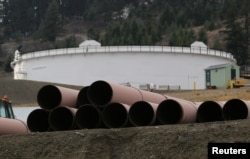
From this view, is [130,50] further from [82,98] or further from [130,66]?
[82,98]

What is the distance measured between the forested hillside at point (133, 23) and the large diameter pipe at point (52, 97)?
298 feet

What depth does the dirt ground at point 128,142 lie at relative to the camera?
10.2m

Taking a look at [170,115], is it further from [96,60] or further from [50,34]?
[50,34]

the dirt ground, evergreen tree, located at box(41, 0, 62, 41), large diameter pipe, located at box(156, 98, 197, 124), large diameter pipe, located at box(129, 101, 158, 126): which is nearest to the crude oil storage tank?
large diameter pipe, located at box(156, 98, 197, 124)

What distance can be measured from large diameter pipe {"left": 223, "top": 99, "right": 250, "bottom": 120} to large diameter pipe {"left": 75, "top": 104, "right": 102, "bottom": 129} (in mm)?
2744

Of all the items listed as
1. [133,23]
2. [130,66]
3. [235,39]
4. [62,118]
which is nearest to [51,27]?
[133,23]

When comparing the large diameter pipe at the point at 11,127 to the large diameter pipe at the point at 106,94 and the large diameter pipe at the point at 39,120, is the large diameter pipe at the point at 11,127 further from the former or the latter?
the large diameter pipe at the point at 106,94

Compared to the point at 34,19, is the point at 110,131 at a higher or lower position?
lower

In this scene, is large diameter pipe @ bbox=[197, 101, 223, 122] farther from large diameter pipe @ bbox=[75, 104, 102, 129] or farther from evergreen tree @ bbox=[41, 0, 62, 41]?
evergreen tree @ bbox=[41, 0, 62, 41]

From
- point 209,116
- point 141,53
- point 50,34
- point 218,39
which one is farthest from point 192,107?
point 50,34

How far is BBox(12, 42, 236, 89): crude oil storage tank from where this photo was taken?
69.4 m

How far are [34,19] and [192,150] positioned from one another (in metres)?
187

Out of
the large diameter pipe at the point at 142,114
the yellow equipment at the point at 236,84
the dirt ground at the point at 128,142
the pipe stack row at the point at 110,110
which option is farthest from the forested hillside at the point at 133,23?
the dirt ground at the point at 128,142

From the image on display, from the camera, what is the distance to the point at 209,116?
1291cm
